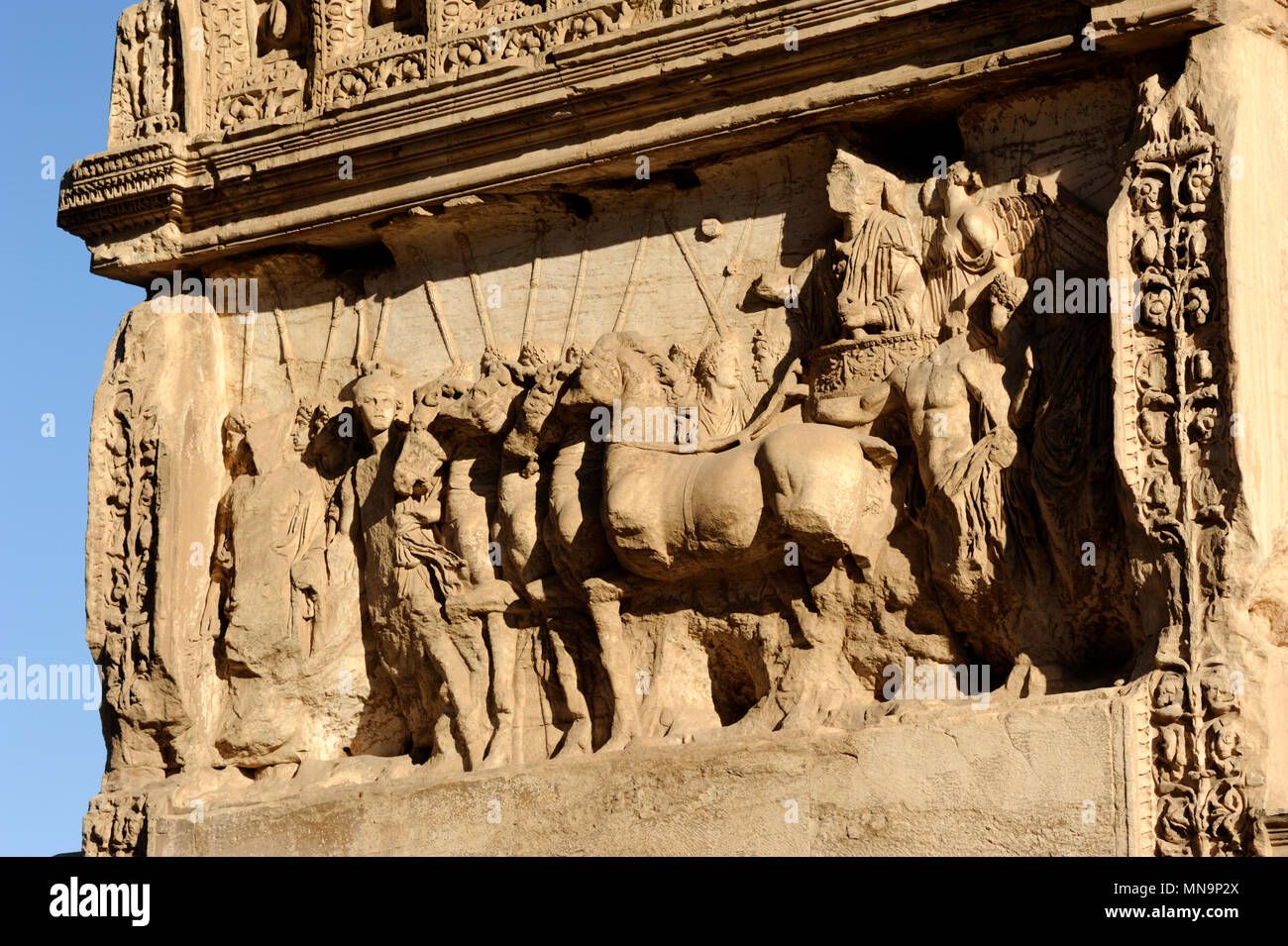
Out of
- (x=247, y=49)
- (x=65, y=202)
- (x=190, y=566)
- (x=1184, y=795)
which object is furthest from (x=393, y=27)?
(x=1184, y=795)

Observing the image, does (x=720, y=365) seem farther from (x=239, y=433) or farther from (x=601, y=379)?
(x=239, y=433)

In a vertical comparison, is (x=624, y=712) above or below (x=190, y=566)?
below

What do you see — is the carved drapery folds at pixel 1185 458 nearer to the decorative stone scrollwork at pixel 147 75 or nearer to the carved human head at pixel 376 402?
the carved human head at pixel 376 402

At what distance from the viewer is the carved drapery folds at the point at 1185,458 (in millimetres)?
7961

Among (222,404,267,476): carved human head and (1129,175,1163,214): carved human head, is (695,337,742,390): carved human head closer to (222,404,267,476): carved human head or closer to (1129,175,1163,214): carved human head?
(1129,175,1163,214): carved human head

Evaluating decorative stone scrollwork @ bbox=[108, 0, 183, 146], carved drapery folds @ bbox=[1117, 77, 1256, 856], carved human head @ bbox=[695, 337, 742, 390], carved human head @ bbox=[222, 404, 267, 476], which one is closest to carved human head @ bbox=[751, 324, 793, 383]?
carved human head @ bbox=[695, 337, 742, 390]

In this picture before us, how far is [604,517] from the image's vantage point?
9.33m

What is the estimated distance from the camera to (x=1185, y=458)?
8211 millimetres

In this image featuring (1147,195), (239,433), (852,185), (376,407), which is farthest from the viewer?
(239,433)

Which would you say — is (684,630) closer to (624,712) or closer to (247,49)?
(624,712)

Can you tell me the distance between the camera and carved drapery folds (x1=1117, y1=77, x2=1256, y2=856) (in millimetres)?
7961

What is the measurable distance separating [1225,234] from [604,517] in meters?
2.57

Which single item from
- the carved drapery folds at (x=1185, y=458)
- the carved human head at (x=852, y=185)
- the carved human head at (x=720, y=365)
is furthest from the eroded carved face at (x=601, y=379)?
the carved drapery folds at (x=1185, y=458)

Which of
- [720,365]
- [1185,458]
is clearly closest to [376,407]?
[720,365]
